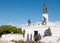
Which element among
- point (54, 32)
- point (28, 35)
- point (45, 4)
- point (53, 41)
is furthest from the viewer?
point (45, 4)

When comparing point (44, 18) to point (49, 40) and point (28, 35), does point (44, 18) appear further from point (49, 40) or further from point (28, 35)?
point (49, 40)

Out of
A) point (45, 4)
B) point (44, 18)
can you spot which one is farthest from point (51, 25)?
point (45, 4)

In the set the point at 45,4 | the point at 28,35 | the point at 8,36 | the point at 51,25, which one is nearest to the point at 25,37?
the point at 28,35

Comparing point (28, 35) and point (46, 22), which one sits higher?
point (46, 22)

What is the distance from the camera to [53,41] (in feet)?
92.0

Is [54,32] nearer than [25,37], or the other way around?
[54,32]

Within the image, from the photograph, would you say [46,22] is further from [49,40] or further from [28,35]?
[49,40]

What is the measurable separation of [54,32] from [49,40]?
1081 centimetres

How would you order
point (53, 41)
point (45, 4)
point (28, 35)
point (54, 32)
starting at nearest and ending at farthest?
point (53, 41) → point (54, 32) → point (28, 35) → point (45, 4)

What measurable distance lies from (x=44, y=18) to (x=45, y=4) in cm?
435

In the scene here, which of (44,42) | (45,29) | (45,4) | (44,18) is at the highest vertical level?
(45,4)

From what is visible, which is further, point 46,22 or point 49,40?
point 46,22

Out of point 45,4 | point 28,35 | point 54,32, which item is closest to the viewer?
point 54,32

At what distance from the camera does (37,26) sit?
41656 mm
